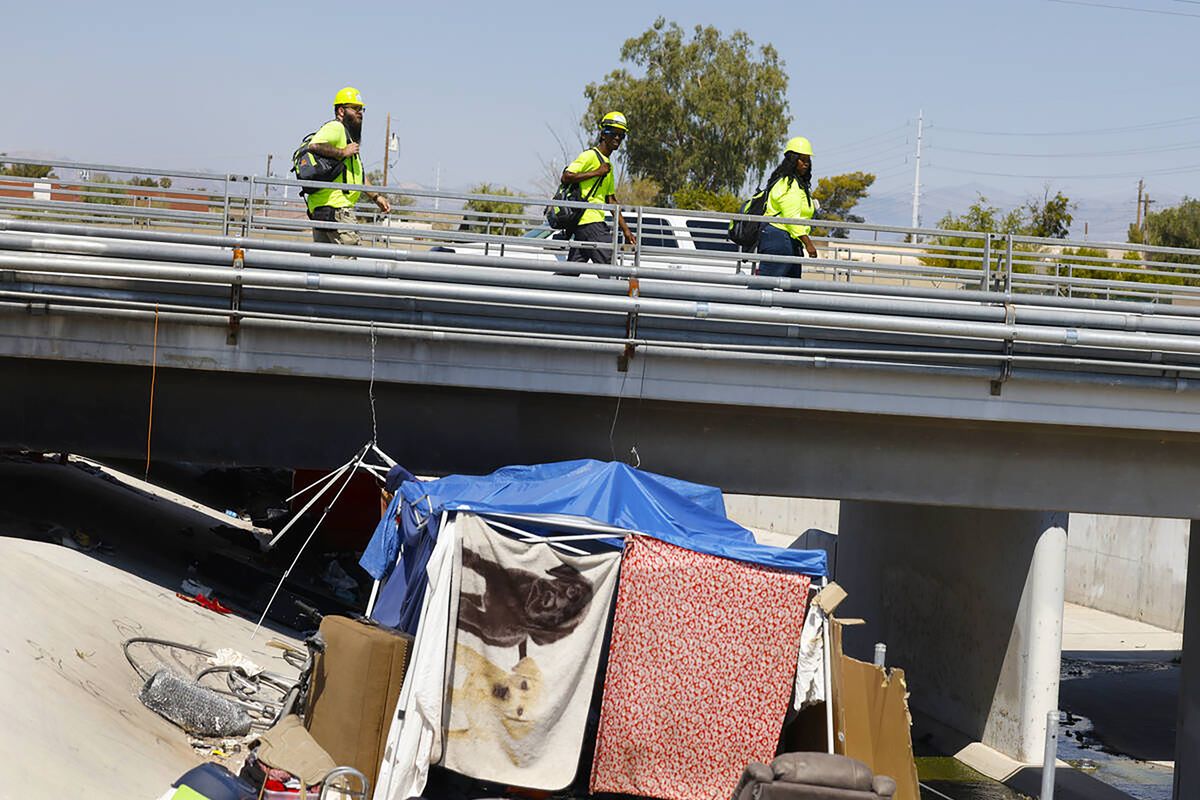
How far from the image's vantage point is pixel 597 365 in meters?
11.5

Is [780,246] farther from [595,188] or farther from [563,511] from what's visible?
[563,511]

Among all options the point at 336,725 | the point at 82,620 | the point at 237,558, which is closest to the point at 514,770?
the point at 336,725

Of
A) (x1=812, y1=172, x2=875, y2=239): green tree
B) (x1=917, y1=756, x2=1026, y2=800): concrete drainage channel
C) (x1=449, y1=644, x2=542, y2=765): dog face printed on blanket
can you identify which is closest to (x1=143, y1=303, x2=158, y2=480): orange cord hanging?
(x1=449, y1=644, x2=542, y2=765): dog face printed on blanket

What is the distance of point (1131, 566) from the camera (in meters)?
25.4

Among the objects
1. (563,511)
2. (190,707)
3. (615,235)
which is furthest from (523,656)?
(615,235)

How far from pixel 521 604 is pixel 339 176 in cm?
481

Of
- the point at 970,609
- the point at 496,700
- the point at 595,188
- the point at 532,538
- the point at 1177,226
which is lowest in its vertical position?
the point at 970,609

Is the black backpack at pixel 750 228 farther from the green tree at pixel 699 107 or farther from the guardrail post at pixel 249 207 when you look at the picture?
the green tree at pixel 699 107

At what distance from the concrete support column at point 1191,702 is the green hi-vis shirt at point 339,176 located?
31.8 ft

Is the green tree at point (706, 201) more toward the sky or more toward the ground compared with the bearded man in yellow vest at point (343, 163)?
more toward the sky

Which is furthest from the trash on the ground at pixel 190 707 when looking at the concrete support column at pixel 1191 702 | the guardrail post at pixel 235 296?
the concrete support column at pixel 1191 702

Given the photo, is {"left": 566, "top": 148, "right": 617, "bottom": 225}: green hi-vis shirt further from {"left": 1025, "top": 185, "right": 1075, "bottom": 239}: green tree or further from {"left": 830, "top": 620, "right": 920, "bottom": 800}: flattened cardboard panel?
{"left": 1025, "top": 185, "right": 1075, "bottom": 239}: green tree

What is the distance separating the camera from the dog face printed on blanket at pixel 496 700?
9711 mm

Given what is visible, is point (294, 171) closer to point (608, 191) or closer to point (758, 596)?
point (608, 191)
